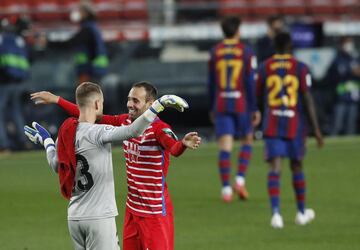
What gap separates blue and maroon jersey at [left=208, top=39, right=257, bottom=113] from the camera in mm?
14102

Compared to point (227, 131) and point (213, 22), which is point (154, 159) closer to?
point (227, 131)

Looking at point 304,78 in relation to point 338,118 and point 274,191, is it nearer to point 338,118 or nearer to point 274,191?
point 274,191

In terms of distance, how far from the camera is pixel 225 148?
14180 millimetres

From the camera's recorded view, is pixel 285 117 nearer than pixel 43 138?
No

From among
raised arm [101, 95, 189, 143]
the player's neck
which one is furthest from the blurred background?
raised arm [101, 95, 189, 143]

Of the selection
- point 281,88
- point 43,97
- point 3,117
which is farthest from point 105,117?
point 3,117

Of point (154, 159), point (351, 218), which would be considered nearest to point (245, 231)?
point (351, 218)

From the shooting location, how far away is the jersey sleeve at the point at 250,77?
46.3ft

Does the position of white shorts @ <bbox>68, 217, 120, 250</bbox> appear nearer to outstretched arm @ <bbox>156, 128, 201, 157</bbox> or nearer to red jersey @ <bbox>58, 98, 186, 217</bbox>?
red jersey @ <bbox>58, 98, 186, 217</bbox>

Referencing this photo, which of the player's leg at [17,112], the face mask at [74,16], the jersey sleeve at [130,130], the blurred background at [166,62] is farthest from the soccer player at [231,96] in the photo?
the face mask at [74,16]

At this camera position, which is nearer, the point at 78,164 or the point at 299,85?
the point at 78,164

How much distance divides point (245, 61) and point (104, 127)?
669 centimetres

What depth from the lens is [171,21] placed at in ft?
82.5

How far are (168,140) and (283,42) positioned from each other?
14.7 feet
